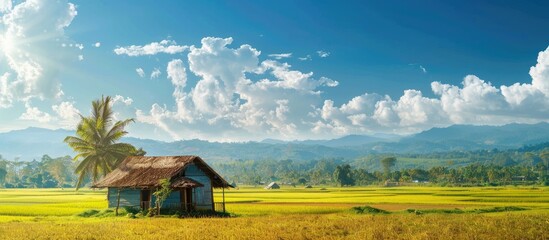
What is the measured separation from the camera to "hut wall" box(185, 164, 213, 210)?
4494 cm

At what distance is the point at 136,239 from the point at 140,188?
20.1 m

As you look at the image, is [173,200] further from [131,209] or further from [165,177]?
[131,209]

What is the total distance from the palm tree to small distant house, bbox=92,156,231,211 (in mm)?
12443

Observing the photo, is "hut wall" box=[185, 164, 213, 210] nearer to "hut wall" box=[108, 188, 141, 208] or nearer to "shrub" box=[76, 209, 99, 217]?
"hut wall" box=[108, 188, 141, 208]

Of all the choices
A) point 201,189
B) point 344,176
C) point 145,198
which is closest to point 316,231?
point 201,189

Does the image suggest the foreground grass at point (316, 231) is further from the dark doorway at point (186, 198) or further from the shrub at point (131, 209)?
the shrub at point (131, 209)

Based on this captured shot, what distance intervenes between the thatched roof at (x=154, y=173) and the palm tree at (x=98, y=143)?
1196cm

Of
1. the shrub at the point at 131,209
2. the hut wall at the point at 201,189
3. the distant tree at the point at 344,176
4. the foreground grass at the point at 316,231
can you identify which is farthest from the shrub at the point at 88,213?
the distant tree at the point at 344,176

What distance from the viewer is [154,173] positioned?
43.7 m

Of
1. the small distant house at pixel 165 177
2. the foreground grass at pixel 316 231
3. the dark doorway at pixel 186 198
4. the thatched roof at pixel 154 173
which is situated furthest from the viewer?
the dark doorway at pixel 186 198

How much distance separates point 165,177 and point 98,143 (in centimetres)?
2093

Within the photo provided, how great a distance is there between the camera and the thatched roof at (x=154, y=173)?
42.2 m

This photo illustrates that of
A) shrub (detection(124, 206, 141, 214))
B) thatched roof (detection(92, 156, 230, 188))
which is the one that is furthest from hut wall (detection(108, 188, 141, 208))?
thatched roof (detection(92, 156, 230, 188))

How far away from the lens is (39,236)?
82.9ft
